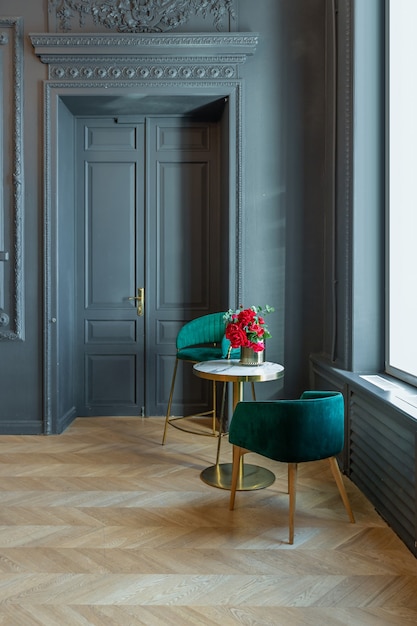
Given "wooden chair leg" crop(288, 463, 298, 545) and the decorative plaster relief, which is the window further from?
the decorative plaster relief

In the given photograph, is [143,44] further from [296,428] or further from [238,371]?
[296,428]

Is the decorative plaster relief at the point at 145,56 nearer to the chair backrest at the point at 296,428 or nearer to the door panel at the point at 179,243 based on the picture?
the door panel at the point at 179,243

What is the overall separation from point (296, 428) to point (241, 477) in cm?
97

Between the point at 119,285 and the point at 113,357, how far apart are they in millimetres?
680

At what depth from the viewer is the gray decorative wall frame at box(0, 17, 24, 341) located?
4.48 meters

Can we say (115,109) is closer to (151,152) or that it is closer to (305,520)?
(151,152)

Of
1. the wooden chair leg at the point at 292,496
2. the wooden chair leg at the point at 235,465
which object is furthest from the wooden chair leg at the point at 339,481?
the wooden chair leg at the point at 235,465

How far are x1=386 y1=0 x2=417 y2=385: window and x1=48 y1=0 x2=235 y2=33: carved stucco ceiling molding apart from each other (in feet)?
5.30

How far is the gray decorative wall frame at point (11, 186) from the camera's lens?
4.48 meters

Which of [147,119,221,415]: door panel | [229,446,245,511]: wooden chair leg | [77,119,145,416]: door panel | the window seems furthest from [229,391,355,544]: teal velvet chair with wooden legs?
[77,119,145,416]: door panel

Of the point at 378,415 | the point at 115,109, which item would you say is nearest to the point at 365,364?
the point at 378,415

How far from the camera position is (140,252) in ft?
16.5

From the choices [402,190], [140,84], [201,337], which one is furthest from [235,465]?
[140,84]

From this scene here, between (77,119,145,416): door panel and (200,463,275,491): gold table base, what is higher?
(77,119,145,416): door panel
